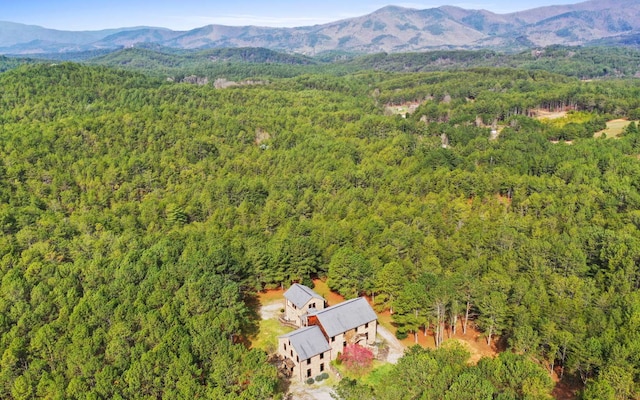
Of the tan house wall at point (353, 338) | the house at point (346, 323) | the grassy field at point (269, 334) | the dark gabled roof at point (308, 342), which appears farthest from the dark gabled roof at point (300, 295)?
the tan house wall at point (353, 338)

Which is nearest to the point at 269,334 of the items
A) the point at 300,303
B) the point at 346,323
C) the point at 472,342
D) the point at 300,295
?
the point at 300,303

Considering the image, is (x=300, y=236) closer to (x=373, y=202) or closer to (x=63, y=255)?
(x=373, y=202)

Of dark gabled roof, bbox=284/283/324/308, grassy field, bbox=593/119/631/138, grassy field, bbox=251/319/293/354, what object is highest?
grassy field, bbox=593/119/631/138

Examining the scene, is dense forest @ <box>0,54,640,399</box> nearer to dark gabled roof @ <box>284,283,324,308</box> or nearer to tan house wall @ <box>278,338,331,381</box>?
tan house wall @ <box>278,338,331,381</box>

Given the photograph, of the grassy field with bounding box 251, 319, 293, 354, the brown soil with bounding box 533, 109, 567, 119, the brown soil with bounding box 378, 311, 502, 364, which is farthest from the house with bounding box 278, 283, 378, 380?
the brown soil with bounding box 533, 109, 567, 119

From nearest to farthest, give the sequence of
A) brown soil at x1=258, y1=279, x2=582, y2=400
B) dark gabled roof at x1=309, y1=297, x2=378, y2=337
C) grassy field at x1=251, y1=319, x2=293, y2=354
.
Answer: brown soil at x1=258, y1=279, x2=582, y2=400, dark gabled roof at x1=309, y1=297, x2=378, y2=337, grassy field at x1=251, y1=319, x2=293, y2=354

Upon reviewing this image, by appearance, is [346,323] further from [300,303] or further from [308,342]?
[300,303]
